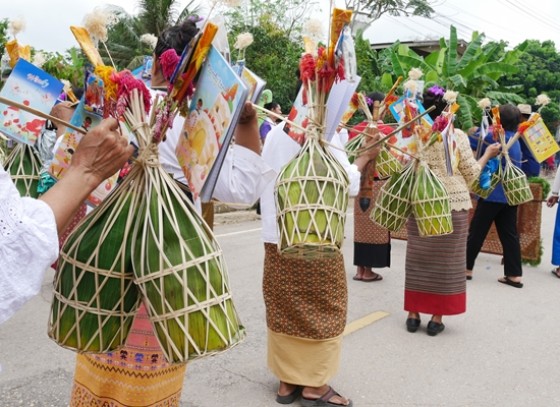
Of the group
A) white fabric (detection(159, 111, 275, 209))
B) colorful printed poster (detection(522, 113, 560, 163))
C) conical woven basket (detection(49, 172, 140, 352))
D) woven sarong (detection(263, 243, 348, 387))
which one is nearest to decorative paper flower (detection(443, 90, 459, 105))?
woven sarong (detection(263, 243, 348, 387))

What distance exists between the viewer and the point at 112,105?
4.74ft

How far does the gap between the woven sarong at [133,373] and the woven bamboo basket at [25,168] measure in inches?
50.6

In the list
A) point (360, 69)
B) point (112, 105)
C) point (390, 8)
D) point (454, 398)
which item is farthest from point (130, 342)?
point (390, 8)

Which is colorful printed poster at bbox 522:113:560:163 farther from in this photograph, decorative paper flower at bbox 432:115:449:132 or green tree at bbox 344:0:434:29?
green tree at bbox 344:0:434:29

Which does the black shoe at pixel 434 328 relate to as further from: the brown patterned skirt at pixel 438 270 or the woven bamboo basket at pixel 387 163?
the woven bamboo basket at pixel 387 163

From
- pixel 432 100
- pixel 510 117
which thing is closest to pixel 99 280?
pixel 432 100

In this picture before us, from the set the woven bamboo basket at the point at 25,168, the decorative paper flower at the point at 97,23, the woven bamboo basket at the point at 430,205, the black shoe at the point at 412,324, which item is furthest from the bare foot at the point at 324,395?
the decorative paper flower at the point at 97,23

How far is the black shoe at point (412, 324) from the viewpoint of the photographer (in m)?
3.91

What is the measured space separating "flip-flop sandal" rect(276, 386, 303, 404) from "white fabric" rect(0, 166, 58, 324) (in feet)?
6.26

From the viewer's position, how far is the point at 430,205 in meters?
3.11

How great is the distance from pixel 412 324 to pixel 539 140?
89.7 inches

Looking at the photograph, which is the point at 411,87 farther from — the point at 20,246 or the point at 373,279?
the point at 20,246

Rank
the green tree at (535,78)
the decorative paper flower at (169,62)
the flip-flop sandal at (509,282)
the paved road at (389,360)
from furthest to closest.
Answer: the green tree at (535,78)
the flip-flop sandal at (509,282)
the paved road at (389,360)
the decorative paper flower at (169,62)

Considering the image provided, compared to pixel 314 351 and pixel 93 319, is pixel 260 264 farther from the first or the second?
pixel 93 319
